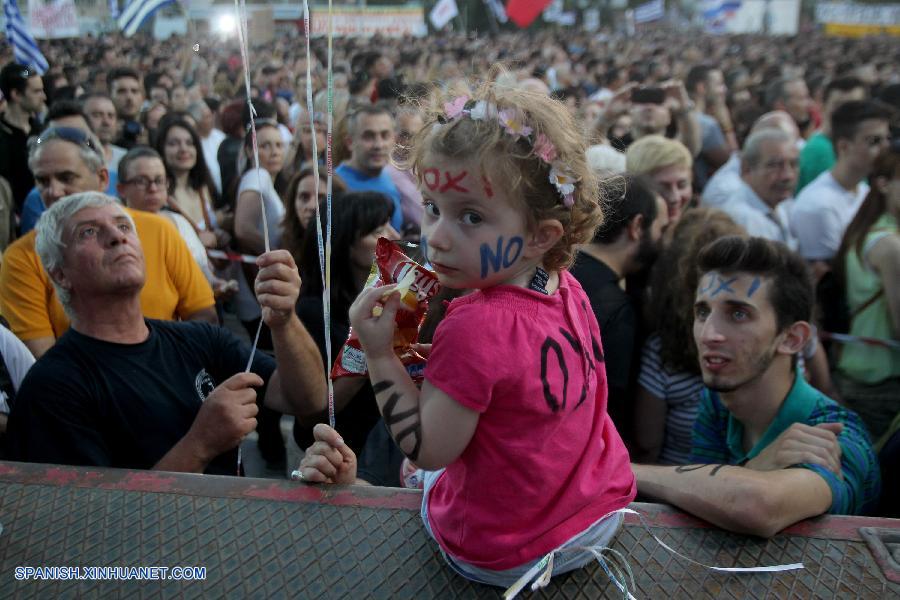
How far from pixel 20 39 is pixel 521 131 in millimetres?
7409

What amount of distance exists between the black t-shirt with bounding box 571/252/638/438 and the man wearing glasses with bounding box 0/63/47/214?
16.0 feet

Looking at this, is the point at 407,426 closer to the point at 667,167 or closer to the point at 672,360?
the point at 672,360

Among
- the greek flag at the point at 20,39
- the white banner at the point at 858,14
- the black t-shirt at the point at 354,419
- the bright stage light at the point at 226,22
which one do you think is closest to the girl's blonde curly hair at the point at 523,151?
the black t-shirt at the point at 354,419

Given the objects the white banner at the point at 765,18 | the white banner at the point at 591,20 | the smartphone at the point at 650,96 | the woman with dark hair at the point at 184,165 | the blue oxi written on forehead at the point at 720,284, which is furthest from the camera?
the white banner at the point at 591,20

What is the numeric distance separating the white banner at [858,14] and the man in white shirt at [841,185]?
127 ft

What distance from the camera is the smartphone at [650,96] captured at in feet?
21.5

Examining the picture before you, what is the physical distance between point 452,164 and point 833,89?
7.18 metres

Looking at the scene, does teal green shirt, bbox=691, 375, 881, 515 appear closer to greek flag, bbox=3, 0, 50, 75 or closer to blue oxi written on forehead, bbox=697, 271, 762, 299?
blue oxi written on forehead, bbox=697, 271, 762, 299

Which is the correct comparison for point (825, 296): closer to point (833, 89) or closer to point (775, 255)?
point (775, 255)

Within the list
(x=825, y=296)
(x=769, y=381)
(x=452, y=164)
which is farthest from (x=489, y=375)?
(x=825, y=296)

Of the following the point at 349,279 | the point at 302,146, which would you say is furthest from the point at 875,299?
the point at 302,146

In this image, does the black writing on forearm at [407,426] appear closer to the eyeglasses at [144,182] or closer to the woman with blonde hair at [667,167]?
the woman with blonde hair at [667,167]

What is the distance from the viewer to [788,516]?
1813 mm

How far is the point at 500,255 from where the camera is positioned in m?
1.38
